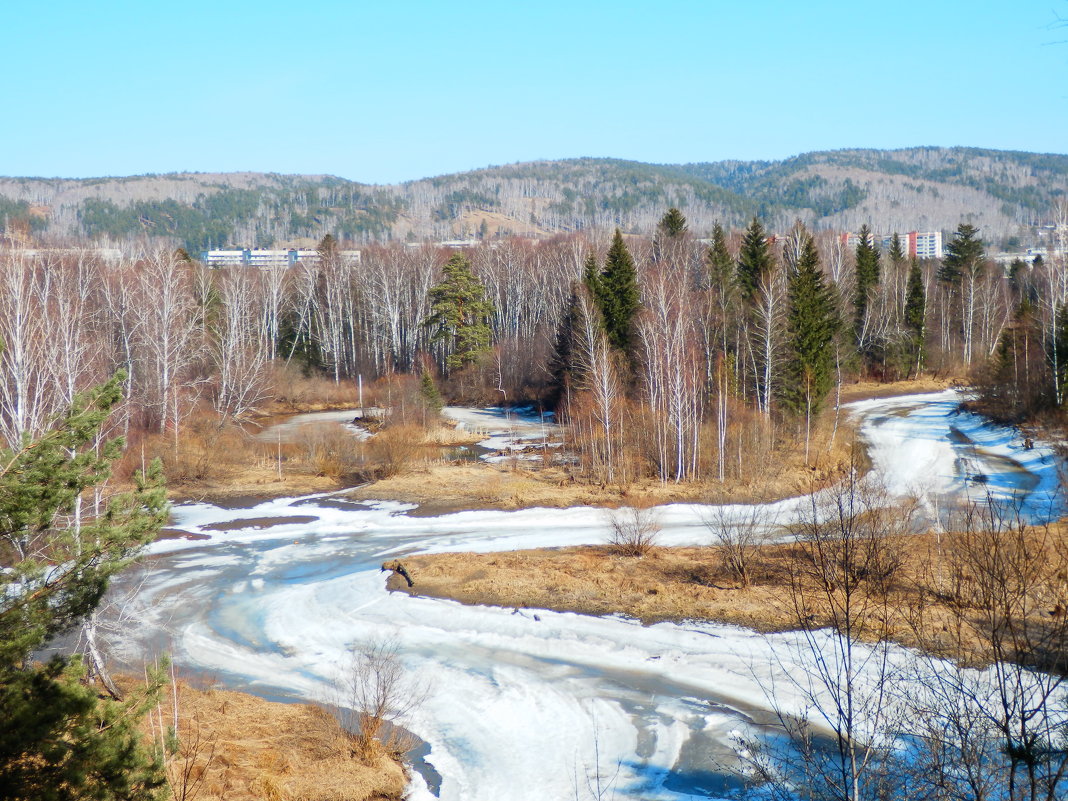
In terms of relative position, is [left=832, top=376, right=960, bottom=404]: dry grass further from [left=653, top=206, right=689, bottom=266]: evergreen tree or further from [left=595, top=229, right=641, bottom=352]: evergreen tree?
[left=595, top=229, right=641, bottom=352]: evergreen tree

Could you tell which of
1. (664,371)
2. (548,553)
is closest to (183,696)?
(548,553)

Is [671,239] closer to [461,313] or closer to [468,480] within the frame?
[461,313]

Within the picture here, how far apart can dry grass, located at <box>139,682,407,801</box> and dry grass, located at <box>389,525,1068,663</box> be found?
20.3 ft

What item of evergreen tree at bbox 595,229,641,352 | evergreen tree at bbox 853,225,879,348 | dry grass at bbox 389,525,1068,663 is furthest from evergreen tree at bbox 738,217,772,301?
dry grass at bbox 389,525,1068,663

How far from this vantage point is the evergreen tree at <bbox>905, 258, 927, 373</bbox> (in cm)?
5738

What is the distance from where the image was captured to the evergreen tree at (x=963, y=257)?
61.2 meters

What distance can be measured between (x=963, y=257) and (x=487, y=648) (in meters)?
58.4

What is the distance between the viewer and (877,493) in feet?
55.4

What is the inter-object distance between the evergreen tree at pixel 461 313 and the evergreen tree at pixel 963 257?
35116 mm

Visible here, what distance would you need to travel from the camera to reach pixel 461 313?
56906 mm

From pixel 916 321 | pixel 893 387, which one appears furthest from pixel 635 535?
pixel 916 321

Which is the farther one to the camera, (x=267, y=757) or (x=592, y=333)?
(x=592, y=333)

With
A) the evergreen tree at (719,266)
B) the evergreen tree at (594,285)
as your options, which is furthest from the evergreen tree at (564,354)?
the evergreen tree at (719,266)

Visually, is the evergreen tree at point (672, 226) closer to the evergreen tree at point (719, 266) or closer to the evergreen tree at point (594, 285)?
the evergreen tree at point (719, 266)
